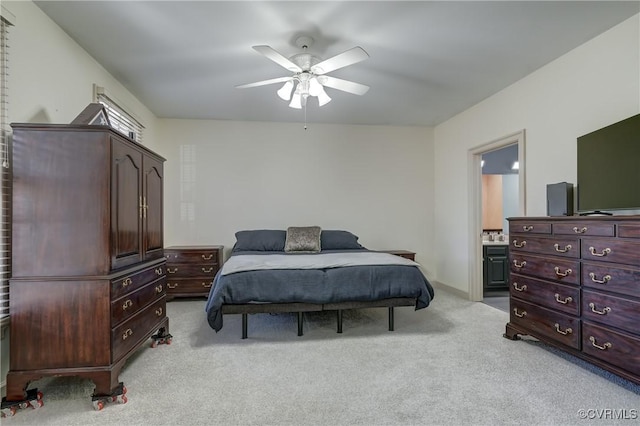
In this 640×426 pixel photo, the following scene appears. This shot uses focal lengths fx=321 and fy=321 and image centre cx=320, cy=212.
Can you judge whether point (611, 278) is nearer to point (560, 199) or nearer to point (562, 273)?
point (562, 273)

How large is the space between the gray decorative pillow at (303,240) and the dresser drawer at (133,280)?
6.00 ft

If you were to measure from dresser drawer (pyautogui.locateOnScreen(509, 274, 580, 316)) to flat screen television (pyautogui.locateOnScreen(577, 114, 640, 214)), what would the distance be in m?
0.64

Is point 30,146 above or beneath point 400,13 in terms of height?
beneath

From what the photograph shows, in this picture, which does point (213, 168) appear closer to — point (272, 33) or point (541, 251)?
point (272, 33)

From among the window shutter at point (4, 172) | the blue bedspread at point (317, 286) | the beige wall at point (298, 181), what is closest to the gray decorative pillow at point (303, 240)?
the beige wall at point (298, 181)

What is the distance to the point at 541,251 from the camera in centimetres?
259

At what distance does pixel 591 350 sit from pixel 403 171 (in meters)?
3.62

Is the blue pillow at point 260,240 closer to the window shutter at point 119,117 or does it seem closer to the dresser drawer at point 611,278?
the window shutter at point 119,117

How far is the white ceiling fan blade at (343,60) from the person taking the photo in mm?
2268

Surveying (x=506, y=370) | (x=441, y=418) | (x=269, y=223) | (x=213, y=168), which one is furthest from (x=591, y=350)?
(x=213, y=168)

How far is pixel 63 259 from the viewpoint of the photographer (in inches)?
75.6

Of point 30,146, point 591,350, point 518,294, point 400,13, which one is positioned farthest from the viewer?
point 518,294

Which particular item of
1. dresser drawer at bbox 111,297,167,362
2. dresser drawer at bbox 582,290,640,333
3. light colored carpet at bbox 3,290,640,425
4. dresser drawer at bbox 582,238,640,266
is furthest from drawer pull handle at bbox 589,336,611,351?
dresser drawer at bbox 111,297,167,362

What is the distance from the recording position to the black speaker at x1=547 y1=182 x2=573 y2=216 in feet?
8.74
